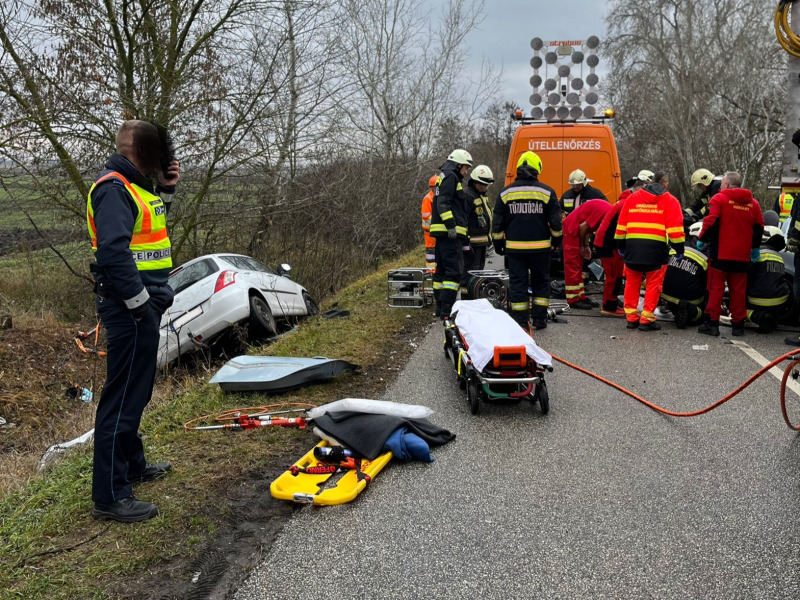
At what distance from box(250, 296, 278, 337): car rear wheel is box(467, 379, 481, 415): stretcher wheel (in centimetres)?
449

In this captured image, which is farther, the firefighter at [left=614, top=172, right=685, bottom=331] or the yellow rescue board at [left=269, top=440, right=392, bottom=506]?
the firefighter at [left=614, top=172, right=685, bottom=331]

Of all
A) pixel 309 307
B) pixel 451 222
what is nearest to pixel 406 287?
pixel 451 222

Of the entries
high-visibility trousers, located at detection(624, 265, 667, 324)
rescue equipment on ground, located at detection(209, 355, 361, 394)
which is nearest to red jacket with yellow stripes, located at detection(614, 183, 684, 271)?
high-visibility trousers, located at detection(624, 265, 667, 324)

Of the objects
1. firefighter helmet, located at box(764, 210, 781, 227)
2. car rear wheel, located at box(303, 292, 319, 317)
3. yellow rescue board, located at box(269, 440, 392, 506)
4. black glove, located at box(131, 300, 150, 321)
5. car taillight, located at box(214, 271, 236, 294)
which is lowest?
car rear wheel, located at box(303, 292, 319, 317)

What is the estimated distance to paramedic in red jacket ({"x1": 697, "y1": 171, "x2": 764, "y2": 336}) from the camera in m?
8.27

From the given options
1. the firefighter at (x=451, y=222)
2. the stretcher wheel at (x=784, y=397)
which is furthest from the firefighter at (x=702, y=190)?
the stretcher wheel at (x=784, y=397)

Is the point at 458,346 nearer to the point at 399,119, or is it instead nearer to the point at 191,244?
the point at 191,244

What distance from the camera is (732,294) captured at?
851cm

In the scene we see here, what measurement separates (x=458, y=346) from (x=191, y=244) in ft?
30.5

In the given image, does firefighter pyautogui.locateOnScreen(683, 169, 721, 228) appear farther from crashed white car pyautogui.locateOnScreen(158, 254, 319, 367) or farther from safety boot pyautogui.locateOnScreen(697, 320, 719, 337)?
crashed white car pyautogui.locateOnScreen(158, 254, 319, 367)

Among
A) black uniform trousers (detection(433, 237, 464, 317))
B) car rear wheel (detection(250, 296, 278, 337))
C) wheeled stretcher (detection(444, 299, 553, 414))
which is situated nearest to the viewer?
wheeled stretcher (detection(444, 299, 553, 414))

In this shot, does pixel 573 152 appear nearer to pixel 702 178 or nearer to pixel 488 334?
pixel 702 178

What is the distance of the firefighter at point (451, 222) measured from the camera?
29.6 feet

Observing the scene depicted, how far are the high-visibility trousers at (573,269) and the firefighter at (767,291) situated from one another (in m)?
2.39
